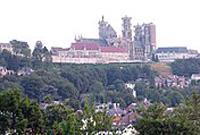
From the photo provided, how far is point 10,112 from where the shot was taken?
29.5 metres

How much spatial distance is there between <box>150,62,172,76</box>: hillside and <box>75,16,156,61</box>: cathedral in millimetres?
9103

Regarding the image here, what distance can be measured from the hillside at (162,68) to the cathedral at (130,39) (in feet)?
29.9

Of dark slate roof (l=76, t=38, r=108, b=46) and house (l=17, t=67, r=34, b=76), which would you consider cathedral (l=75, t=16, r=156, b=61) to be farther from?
house (l=17, t=67, r=34, b=76)

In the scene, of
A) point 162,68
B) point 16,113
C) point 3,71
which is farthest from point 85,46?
point 16,113

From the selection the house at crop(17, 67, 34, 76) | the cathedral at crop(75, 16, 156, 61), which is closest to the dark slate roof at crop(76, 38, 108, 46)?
the cathedral at crop(75, 16, 156, 61)

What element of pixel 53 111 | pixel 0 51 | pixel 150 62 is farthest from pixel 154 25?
pixel 53 111

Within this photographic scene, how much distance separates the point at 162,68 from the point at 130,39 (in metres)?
18.7

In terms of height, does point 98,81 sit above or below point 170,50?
below

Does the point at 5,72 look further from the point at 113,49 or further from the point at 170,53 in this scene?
the point at 170,53

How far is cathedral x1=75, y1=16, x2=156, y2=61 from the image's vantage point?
135 metres

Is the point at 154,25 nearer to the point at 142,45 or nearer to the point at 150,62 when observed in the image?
the point at 142,45

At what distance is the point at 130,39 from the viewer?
139m

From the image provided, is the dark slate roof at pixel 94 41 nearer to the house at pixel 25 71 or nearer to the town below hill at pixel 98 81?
the town below hill at pixel 98 81

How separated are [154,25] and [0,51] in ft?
182
